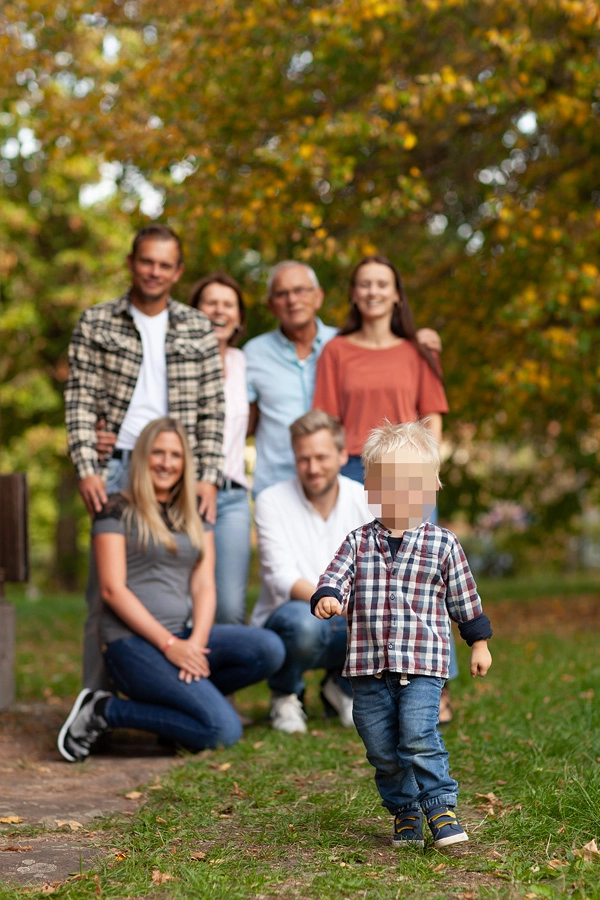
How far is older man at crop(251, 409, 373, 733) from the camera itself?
16.6 feet

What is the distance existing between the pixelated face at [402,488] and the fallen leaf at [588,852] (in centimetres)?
103

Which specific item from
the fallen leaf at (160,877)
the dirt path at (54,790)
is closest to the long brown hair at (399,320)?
the dirt path at (54,790)

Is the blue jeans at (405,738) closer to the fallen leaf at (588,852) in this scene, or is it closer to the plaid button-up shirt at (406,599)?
the plaid button-up shirt at (406,599)

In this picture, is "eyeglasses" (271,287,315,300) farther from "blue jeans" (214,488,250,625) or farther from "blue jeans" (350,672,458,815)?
"blue jeans" (350,672,458,815)

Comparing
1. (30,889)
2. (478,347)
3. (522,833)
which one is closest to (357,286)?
(522,833)

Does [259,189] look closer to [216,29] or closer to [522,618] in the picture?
[216,29]

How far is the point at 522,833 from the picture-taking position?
327 centimetres

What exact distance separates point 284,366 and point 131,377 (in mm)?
867

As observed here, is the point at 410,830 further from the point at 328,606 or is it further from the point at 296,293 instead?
the point at 296,293

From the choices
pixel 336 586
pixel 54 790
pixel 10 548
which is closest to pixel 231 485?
pixel 10 548

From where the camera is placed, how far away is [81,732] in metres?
4.67

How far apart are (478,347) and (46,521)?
14.7 m

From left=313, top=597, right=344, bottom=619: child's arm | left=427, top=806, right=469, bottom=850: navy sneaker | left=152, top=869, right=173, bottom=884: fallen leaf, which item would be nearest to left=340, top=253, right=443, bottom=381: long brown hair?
left=313, top=597, right=344, bottom=619: child's arm

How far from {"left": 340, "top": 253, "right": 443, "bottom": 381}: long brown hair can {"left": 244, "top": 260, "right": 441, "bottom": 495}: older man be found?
0.10 m
